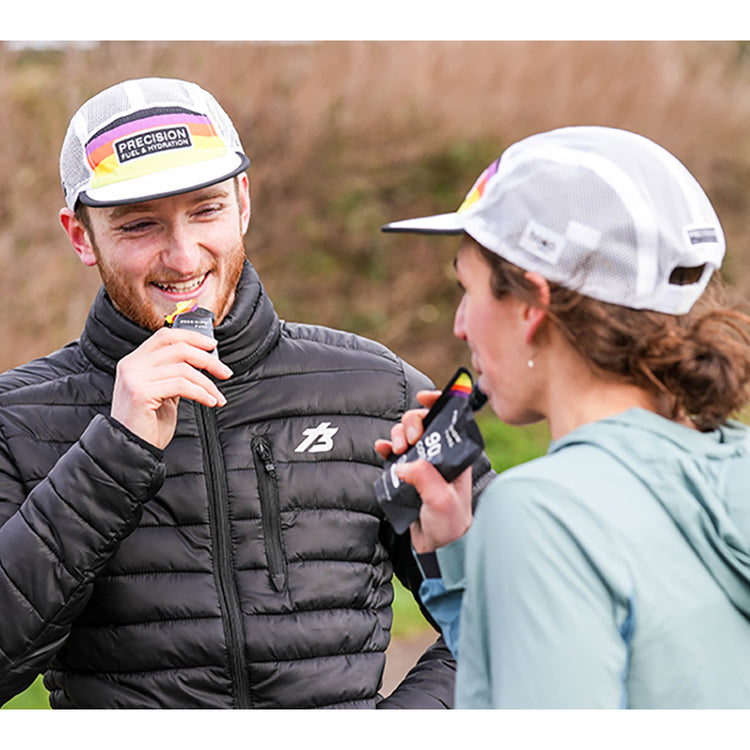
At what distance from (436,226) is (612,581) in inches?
32.8

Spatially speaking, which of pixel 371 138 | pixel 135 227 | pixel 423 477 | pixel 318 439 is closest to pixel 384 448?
pixel 423 477

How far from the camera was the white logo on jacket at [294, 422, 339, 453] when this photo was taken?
2.64 metres

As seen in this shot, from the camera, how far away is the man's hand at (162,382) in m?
2.27

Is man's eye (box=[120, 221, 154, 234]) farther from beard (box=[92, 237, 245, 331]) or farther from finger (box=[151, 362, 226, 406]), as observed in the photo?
finger (box=[151, 362, 226, 406])

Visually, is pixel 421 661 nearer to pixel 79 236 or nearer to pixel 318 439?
pixel 318 439

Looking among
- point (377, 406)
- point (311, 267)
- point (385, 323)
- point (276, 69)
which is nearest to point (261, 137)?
point (276, 69)

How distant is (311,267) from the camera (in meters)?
10.2

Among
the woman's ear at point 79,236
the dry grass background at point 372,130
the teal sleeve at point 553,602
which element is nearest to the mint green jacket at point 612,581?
the teal sleeve at point 553,602

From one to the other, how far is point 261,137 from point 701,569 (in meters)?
8.73

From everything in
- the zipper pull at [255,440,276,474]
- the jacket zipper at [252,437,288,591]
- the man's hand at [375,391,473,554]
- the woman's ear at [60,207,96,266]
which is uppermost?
the woman's ear at [60,207,96,266]

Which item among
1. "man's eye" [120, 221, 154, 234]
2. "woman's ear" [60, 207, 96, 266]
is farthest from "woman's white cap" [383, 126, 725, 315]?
"woman's ear" [60, 207, 96, 266]

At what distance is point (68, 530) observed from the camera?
223 cm

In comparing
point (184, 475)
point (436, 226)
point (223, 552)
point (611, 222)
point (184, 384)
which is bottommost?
point (223, 552)

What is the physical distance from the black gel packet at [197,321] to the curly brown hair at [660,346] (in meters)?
0.86
